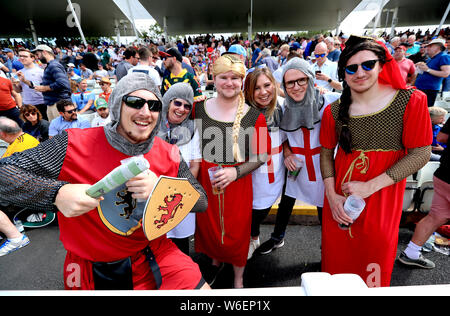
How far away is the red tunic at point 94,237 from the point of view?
127cm

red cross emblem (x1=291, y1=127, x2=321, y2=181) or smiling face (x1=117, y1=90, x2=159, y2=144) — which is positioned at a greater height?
smiling face (x1=117, y1=90, x2=159, y2=144)

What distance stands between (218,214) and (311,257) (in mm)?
1457

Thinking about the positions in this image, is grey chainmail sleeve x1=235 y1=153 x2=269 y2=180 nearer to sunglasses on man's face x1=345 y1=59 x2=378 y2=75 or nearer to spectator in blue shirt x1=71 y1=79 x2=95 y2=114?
sunglasses on man's face x1=345 y1=59 x2=378 y2=75

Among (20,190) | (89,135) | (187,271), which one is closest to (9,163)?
(20,190)

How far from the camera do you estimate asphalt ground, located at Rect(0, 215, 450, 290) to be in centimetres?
256

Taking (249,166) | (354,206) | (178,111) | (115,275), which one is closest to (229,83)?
(178,111)

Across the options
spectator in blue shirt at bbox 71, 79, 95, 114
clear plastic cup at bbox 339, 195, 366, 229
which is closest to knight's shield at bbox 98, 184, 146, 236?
clear plastic cup at bbox 339, 195, 366, 229

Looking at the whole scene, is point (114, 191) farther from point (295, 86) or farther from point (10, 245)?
point (10, 245)

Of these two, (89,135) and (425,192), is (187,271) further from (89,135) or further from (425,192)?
(425,192)

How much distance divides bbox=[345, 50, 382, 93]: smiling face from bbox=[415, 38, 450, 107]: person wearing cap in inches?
215

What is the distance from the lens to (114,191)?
1.30m

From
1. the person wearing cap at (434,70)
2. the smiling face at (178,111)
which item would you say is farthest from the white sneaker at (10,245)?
the person wearing cap at (434,70)

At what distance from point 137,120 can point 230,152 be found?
0.91m

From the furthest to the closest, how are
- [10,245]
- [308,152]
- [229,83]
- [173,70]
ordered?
[173,70]
[10,245]
[308,152]
[229,83]
